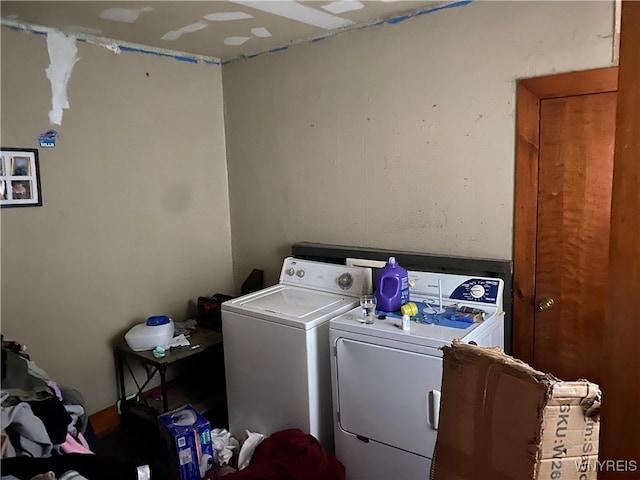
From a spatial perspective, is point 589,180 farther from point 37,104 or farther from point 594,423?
point 37,104

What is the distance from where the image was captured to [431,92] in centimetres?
253

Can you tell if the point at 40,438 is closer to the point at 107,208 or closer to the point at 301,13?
the point at 107,208

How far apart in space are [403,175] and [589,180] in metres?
0.89

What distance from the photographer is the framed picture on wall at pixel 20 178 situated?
2432 millimetres

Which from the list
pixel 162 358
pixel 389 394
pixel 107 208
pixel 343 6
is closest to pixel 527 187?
pixel 389 394

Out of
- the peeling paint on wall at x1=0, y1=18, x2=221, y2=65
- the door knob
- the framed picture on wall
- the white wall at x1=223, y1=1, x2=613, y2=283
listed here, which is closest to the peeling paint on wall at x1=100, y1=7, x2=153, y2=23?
the peeling paint on wall at x1=0, y1=18, x2=221, y2=65

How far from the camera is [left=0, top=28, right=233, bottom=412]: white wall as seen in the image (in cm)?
253

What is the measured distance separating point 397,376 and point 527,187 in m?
1.05

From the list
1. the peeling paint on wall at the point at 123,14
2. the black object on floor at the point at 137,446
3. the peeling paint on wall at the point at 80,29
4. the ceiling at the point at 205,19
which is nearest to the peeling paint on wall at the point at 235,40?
the ceiling at the point at 205,19

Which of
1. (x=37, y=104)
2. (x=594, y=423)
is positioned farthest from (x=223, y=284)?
(x=594, y=423)

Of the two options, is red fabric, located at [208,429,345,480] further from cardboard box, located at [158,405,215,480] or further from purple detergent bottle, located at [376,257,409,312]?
purple detergent bottle, located at [376,257,409,312]

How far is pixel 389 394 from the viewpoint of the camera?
208cm

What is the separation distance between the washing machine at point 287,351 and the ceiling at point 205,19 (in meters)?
1.30

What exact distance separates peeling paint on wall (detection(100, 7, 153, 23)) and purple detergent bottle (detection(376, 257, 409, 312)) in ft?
5.43
